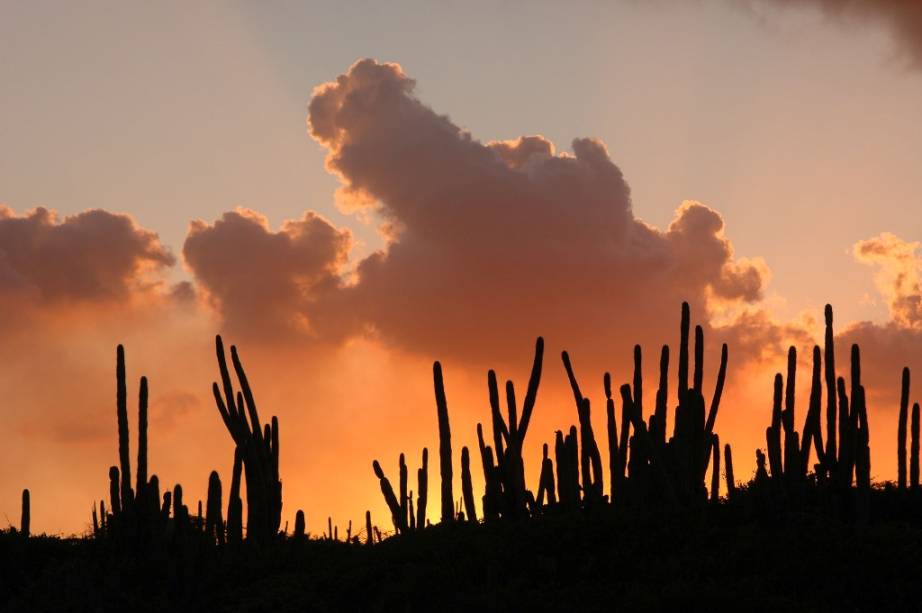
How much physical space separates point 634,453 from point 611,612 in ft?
17.6

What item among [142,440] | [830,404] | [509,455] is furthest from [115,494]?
[830,404]

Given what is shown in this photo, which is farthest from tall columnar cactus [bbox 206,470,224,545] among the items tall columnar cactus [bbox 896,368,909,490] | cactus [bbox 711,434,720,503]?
tall columnar cactus [bbox 896,368,909,490]

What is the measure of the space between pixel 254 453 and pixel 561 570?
285 inches

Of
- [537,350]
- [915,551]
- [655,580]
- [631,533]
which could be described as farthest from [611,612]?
[537,350]

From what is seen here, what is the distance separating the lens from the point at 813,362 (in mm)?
23031

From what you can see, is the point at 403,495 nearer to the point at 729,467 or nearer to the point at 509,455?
the point at 509,455

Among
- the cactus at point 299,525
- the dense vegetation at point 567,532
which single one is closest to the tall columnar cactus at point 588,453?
the dense vegetation at point 567,532

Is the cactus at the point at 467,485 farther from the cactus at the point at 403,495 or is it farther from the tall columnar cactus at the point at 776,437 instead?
the tall columnar cactus at the point at 776,437

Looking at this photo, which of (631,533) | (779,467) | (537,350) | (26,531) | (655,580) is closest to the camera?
(655,580)

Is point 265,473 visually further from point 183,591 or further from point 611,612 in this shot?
point 611,612

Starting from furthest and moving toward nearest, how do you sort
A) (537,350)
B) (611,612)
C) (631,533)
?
(537,350)
(631,533)
(611,612)

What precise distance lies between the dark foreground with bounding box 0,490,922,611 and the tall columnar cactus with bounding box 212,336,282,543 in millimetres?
820

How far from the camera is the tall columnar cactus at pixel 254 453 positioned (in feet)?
79.6

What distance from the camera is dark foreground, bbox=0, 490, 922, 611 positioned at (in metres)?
18.1
